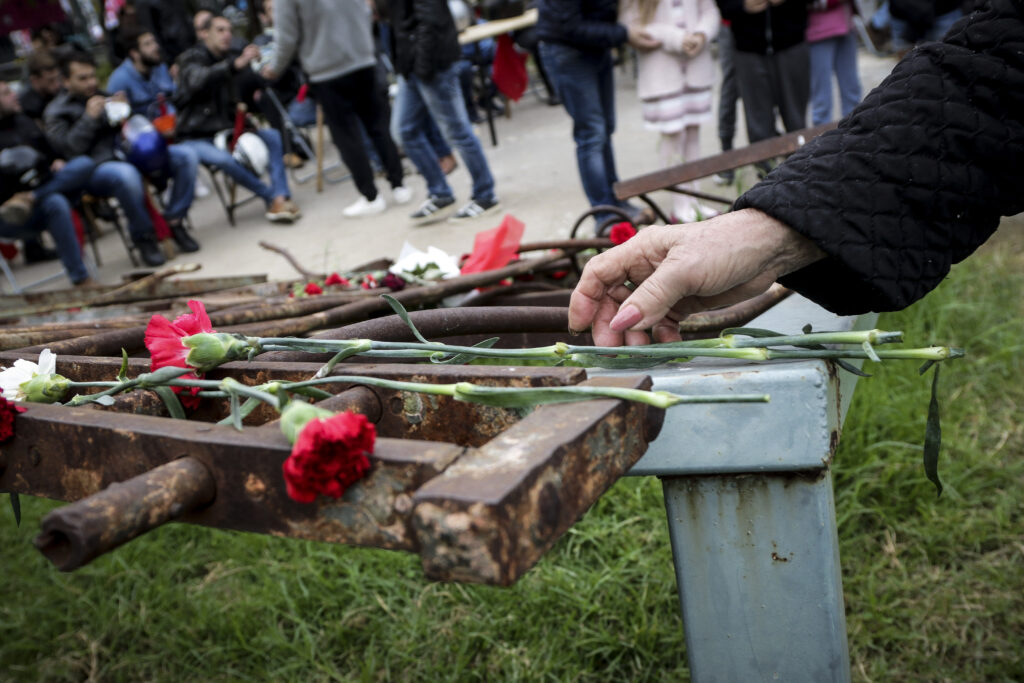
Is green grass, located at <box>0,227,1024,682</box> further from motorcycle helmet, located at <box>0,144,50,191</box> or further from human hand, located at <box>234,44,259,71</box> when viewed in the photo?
human hand, located at <box>234,44,259,71</box>

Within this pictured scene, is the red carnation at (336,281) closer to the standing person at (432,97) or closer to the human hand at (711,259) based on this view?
the human hand at (711,259)

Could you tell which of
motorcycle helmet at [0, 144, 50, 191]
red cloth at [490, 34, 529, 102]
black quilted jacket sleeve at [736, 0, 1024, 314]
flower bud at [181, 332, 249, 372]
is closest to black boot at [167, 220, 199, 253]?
motorcycle helmet at [0, 144, 50, 191]

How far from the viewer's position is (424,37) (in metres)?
6.22

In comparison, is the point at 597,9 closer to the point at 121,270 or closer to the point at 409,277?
the point at 409,277

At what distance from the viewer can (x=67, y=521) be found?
0.67m

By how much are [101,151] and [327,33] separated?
2483 mm

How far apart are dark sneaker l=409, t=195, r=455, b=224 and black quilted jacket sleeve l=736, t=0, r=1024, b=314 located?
6.17 m

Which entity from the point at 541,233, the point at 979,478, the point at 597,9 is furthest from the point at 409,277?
the point at 541,233

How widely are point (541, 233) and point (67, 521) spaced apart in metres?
5.28

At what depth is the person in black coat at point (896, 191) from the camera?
103cm

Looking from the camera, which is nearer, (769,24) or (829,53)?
(769,24)

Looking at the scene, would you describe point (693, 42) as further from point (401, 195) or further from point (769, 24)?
point (401, 195)

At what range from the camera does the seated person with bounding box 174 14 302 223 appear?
840cm

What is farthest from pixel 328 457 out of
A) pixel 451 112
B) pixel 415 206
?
pixel 415 206
